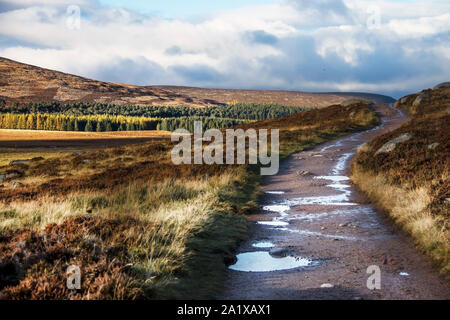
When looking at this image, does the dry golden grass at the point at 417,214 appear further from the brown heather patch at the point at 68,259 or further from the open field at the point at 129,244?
the brown heather patch at the point at 68,259

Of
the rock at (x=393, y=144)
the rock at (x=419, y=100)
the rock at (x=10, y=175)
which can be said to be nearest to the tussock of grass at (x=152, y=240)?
the rock at (x=393, y=144)

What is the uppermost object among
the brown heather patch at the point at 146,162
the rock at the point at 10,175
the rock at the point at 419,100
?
the rock at the point at 419,100

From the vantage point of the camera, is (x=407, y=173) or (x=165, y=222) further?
(x=407, y=173)

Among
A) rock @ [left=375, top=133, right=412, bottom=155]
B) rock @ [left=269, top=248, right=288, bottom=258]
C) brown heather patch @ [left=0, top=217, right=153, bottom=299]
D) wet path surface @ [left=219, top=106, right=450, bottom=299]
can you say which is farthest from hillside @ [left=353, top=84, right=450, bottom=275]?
brown heather patch @ [left=0, top=217, right=153, bottom=299]

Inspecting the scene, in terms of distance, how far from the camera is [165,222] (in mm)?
9711

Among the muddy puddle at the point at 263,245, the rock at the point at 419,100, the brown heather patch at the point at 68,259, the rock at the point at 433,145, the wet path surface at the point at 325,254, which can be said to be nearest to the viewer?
the brown heather patch at the point at 68,259

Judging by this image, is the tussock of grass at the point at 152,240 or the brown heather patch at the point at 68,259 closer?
the brown heather patch at the point at 68,259

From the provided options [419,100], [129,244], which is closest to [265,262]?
[129,244]

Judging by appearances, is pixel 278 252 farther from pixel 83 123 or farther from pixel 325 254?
pixel 83 123

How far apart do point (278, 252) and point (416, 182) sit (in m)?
6.17

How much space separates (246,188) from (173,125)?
14928 cm

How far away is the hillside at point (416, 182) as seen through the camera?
356 inches
